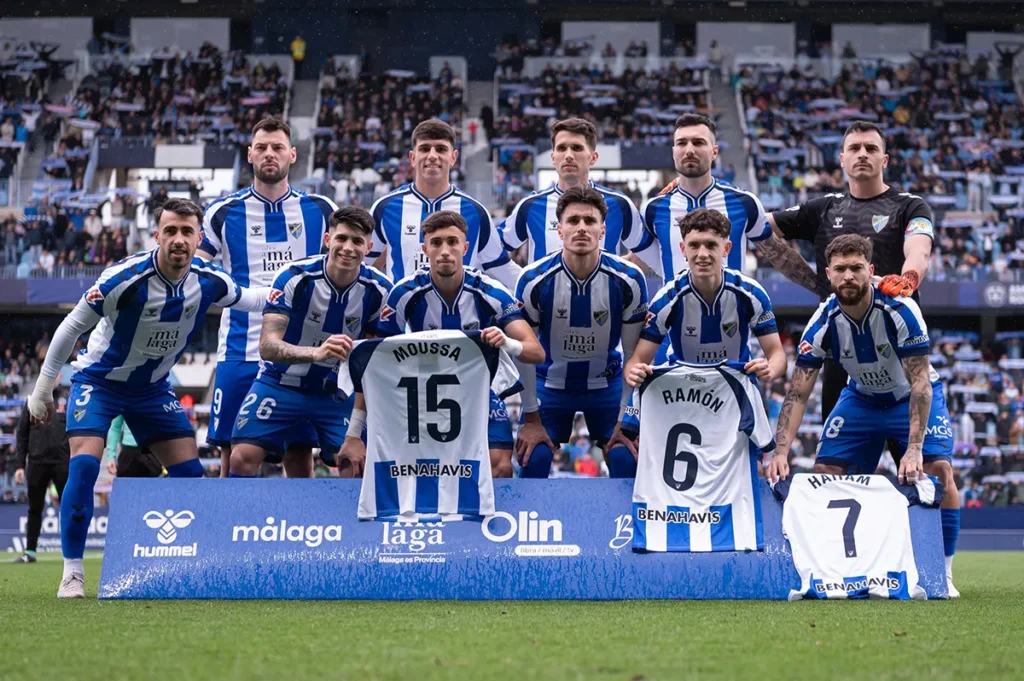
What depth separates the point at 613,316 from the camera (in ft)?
22.3

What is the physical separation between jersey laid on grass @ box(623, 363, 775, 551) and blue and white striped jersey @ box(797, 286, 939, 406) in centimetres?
64

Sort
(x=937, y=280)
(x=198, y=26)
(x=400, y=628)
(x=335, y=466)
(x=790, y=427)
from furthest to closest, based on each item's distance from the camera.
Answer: (x=198, y=26)
(x=937, y=280)
(x=335, y=466)
(x=790, y=427)
(x=400, y=628)

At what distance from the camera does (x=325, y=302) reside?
6777mm

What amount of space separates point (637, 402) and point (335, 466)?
5.90ft

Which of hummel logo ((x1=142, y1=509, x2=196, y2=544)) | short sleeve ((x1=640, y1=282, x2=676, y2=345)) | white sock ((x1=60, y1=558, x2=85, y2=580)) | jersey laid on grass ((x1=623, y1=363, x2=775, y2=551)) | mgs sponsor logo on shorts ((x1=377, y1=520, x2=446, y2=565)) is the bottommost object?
white sock ((x1=60, y1=558, x2=85, y2=580))

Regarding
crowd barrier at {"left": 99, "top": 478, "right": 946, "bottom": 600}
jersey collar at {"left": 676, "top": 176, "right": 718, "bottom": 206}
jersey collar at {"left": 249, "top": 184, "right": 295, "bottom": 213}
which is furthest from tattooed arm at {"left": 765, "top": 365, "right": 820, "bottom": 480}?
jersey collar at {"left": 249, "top": 184, "right": 295, "bottom": 213}

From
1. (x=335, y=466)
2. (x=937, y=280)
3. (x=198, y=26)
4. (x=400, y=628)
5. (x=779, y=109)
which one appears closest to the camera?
(x=400, y=628)

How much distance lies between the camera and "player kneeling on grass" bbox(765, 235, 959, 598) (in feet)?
21.0

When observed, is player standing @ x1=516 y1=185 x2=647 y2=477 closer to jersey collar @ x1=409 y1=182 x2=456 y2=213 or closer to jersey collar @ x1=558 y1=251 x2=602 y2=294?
jersey collar @ x1=558 y1=251 x2=602 y2=294

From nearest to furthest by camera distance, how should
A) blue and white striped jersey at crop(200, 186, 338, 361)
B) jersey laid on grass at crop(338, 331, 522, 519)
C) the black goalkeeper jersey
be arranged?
jersey laid on grass at crop(338, 331, 522, 519), the black goalkeeper jersey, blue and white striped jersey at crop(200, 186, 338, 361)

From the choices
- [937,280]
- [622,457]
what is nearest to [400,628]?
[622,457]

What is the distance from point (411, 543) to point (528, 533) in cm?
61

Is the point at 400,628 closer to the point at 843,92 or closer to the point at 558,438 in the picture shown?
the point at 558,438

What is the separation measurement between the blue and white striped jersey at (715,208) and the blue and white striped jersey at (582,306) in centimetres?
87
